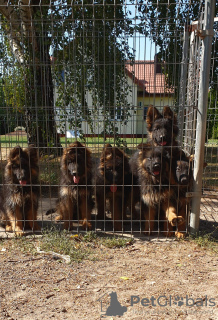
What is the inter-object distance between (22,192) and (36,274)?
1.70m

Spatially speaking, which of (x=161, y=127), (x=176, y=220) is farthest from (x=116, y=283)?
(x=161, y=127)

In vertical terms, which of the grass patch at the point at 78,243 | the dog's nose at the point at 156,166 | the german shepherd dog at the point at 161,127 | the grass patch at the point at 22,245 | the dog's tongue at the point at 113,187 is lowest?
the grass patch at the point at 22,245

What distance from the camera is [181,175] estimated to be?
4.93 m

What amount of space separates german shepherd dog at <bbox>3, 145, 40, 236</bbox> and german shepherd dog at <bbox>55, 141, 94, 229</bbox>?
0.50 meters

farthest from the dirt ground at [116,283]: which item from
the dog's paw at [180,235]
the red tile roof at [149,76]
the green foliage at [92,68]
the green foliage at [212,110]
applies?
the green foliage at [212,110]

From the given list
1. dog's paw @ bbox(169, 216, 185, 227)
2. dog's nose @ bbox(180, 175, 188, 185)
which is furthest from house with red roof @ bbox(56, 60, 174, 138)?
dog's paw @ bbox(169, 216, 185, 227)

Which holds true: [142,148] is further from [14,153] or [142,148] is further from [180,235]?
[14,153]

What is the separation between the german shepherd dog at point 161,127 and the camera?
5.89m

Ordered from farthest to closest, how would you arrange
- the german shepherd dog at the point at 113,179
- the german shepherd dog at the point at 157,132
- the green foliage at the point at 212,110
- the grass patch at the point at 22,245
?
1. the green foliage at the point at 212,110
2. the german shepherd dog at the point at 157,132
3. the german shepherd dog at the point at 113,179
4. the grass patch at the point at 22,245

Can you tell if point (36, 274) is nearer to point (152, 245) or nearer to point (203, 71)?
point (152, 245)

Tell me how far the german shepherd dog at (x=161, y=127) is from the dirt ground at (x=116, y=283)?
2.02 m

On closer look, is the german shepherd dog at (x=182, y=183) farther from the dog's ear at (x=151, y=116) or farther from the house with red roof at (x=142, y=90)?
the dog's ear at (x=151, y=116)

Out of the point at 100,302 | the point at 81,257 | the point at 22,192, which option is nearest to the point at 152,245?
the point at 81,257

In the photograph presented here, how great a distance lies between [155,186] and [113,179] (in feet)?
2.40
